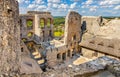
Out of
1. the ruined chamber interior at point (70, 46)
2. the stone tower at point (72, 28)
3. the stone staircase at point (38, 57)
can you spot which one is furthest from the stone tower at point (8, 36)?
the stone tower at point (72, 28)

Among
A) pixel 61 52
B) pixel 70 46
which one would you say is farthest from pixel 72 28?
pixel 61 52

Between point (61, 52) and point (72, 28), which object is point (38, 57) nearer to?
point (61, 52)

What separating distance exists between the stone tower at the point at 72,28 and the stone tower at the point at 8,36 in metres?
15.3

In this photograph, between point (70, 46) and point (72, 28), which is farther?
point (72, 28)

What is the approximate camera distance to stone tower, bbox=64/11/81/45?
20500 mm

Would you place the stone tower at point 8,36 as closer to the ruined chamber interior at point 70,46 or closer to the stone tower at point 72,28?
the ruined chamber interior at point 70,46

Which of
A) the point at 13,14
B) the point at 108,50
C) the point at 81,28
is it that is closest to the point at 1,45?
the point at 13,14

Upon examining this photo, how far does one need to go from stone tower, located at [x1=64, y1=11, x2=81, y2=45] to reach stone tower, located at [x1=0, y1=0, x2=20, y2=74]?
15282 mm

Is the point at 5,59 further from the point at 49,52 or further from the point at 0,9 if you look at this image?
the point at 49,52

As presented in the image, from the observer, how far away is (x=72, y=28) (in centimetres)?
2141

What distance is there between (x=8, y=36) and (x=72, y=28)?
672 inches

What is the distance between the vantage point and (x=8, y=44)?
4.85 m

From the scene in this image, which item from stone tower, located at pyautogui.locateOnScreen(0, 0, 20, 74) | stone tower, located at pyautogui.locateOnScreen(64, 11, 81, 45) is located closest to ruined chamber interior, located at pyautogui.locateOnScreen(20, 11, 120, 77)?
stone tower, located at pyautogui.locateOnScreen(64, 11, 81, 45)

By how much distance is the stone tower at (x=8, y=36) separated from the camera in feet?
15.2
